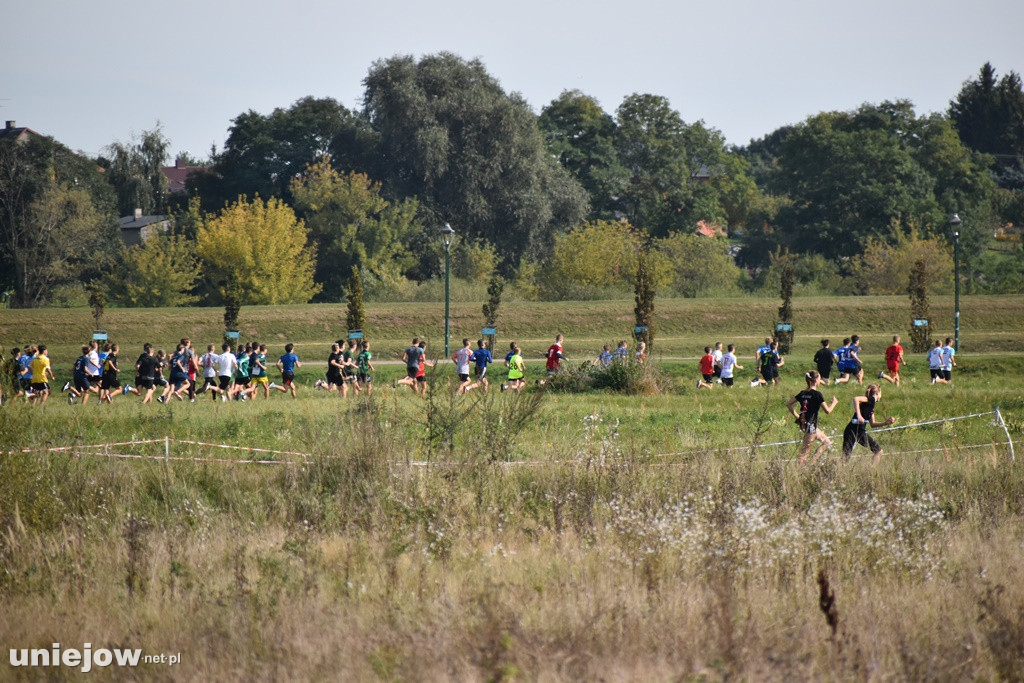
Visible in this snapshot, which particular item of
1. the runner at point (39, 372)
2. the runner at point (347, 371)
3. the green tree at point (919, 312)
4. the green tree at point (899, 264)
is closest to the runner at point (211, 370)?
the runner at point (347, 371)

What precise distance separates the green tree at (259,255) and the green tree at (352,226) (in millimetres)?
2660

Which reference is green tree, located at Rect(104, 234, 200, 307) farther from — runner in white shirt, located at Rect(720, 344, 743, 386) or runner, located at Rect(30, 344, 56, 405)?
runner in white shirt, located at Rect(720, 344, 743, 386)

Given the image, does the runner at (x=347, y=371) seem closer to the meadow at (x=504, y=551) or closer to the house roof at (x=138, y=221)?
→ the meadow at (x=504, y=551)

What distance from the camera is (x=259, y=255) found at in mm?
54750

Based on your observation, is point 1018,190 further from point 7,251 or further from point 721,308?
point 7,251

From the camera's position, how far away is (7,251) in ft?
195

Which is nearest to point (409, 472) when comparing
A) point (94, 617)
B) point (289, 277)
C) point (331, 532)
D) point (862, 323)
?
point (331, 532)

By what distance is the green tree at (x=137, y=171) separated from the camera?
73.5 metres

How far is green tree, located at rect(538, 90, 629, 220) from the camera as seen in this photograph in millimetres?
72188

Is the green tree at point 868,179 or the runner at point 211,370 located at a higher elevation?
the green tree at point 868,179

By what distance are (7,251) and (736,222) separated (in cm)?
4963

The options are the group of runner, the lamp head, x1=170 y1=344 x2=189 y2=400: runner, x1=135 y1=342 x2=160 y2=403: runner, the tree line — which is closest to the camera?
x1=135 y1=342 x2=160 y2=403: runner

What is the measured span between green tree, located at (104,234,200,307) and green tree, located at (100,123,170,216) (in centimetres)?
1594

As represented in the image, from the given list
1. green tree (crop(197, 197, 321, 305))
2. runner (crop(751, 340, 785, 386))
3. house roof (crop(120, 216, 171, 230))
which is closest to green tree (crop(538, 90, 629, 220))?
green tree (crop(197, 197, 321, 305))
